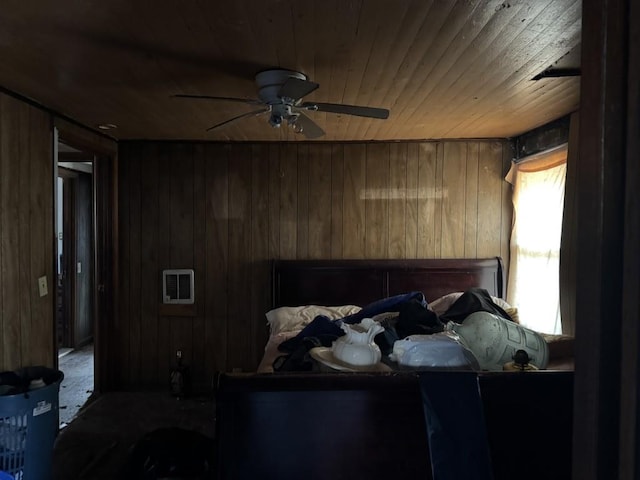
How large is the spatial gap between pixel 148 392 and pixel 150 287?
93 centimetres

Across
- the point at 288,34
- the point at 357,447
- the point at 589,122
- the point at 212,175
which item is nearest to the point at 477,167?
the point at 212,175

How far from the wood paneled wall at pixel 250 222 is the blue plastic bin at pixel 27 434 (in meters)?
1.74

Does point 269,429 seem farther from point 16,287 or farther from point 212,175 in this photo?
point 212,175

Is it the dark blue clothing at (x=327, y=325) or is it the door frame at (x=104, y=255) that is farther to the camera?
the door frame at (x=104, y=255)

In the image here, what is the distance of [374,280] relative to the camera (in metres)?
3.86

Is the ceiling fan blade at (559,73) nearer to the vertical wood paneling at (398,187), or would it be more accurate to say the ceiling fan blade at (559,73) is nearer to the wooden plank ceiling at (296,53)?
the wooden plank ceiling at (296,53)

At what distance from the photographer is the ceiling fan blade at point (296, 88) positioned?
188 centimetres

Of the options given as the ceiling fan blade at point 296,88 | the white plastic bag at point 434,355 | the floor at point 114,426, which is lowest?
the floor at point 114,426

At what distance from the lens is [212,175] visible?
156 inches

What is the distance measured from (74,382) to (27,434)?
234 cm

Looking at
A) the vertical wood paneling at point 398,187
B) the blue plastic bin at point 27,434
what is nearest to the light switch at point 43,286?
the blue plastic bin at point 27,434

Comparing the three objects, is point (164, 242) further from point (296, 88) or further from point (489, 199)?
point (489, 199)

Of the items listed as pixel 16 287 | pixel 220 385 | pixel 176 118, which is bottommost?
pixel 220 385

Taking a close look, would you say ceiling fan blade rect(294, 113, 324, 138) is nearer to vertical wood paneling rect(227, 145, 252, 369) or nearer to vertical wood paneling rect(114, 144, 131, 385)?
vertical wood paneling rect(227, 145, 252, 369)
